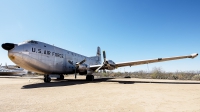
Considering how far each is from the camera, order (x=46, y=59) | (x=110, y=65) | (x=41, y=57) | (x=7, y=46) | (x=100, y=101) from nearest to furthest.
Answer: (x=100, y=101) → (x=7, y=46) → (x=41, y=57) → (x=46, y=59) → (x=110, y=65)

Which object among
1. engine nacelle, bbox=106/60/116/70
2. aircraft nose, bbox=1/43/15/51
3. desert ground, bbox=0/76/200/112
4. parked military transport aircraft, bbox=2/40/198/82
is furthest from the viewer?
engine nacelle, bbox=106/60/116/70

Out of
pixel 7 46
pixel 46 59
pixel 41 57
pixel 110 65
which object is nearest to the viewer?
pixel 7 46

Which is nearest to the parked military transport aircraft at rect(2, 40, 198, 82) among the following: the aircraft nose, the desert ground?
the aircraft nose

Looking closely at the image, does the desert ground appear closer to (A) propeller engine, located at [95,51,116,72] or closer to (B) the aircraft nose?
(B) the aircraft nose

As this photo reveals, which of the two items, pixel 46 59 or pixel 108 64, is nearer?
pixel 46 59

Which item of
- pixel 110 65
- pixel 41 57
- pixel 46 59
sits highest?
pixel 41 57

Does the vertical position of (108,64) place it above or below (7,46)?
below

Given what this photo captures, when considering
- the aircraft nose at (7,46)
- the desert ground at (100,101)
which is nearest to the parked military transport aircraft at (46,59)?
the aircraft nose at (7,46)

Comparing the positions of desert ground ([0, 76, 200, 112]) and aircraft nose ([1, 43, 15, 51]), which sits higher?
aircraft nose ([1, 43, 15, 51])

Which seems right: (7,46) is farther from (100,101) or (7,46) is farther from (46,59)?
(100,101)

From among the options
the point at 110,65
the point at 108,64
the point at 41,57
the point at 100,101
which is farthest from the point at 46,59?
the point at 100,101

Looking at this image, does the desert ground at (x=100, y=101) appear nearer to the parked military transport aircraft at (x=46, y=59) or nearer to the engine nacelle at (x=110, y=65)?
the parked military transport aircraft at (x=46, y=59)

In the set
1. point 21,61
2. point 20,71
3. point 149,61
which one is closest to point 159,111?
point 21,61

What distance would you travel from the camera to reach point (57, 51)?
1838 centimetres
